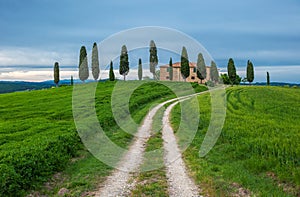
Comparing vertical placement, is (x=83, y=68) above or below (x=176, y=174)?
above

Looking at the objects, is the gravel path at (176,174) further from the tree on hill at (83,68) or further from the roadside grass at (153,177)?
the tree on hill at (83,68)

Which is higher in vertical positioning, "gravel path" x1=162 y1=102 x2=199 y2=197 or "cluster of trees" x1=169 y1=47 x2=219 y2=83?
"cluster of trees" x1=169 y1=47 x2=219 y2=83

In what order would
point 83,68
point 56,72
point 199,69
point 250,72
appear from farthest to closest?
point 250,72 < point 56,72 < point 199,69 < point 83,68

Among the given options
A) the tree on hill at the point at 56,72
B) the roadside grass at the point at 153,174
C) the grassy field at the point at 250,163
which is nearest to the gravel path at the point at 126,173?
the roadside grass at the point at 153,174

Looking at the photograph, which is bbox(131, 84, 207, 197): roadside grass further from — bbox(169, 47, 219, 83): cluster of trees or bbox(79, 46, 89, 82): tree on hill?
bbox(79, 46, 89, 82): tree on hill

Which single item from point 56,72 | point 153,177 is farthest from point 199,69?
point 153,177

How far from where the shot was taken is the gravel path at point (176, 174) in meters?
10.8

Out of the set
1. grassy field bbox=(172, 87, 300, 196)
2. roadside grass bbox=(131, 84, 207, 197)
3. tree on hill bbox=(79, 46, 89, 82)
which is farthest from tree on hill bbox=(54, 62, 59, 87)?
grassy field bbox=(172, 87, 300, 196)

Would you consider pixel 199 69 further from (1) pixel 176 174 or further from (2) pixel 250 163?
(1) pixel 176 174

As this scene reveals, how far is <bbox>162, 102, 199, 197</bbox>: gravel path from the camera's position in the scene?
35.3ft

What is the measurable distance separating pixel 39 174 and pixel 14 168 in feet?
3.85

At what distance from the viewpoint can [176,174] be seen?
1280cm

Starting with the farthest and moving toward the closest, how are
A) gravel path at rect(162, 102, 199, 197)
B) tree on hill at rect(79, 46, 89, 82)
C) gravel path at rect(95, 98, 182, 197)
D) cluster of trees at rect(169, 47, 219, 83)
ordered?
tree on hill at rect(79, 46, 89, 82) → cluster of trees at rect(169, 47, 219, 83) → gravel path at rect(95, 98, 182, 197) → gravel path at rect(162, 102, 199, 197)

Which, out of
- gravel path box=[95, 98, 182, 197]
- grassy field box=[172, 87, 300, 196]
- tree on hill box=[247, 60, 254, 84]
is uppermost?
tree on hill box=[247, 60, 254, 84]
